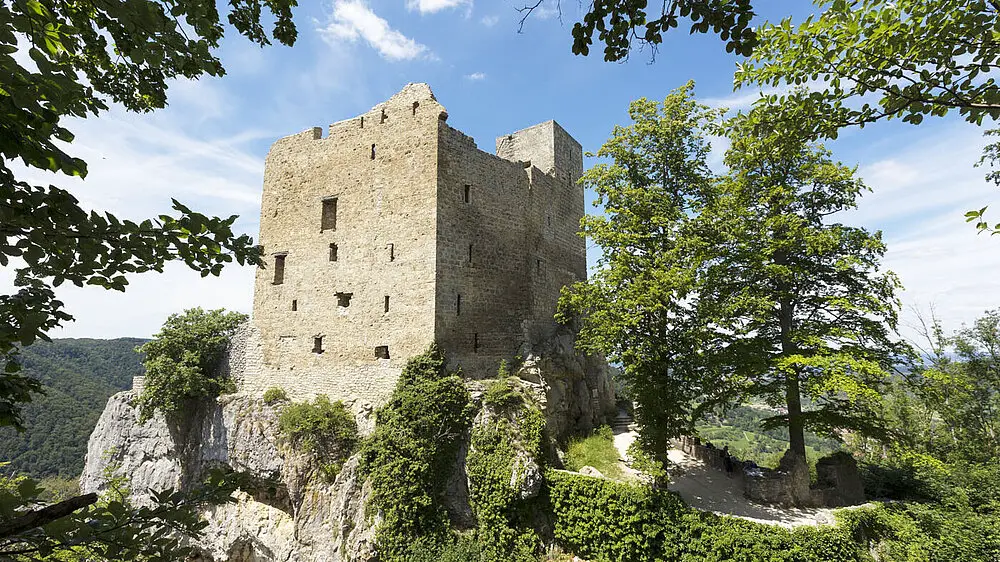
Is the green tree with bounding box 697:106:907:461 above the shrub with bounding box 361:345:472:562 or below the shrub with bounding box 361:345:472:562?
above

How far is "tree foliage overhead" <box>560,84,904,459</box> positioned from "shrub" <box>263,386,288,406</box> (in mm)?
10385

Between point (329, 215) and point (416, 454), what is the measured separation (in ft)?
31.3

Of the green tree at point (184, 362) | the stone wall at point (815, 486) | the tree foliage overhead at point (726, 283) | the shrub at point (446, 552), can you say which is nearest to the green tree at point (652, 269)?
the tree foliage overhead at point (726, 283)

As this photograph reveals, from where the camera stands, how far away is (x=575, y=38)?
3.70 m

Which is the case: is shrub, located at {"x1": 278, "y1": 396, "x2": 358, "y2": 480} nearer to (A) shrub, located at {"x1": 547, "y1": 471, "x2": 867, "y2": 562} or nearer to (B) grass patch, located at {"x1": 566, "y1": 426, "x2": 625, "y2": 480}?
(A) shrub, located at {"x1": 547, "y1": 471, "x2": 867, "y2": 562}

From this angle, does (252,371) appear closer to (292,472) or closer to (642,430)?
(292,472)

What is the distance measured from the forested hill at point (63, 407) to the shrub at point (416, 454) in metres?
41.0

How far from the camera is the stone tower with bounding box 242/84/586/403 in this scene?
581 inches

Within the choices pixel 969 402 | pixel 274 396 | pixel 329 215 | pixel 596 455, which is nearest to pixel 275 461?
pixel 274 396

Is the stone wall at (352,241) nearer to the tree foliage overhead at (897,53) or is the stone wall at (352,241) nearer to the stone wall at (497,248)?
→ the stone wall at (497,248)

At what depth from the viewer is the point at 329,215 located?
17.1 metres

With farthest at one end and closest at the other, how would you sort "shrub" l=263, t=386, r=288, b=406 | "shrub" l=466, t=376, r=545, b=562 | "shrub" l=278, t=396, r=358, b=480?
"shrub" l=263, t=386, r=288, b=406 → "shrub" l=278, t=396, r=358, b=480 → "shrub" l=466, t=376, r=545, b=562

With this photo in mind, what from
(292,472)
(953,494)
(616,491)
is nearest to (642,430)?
(616,491)

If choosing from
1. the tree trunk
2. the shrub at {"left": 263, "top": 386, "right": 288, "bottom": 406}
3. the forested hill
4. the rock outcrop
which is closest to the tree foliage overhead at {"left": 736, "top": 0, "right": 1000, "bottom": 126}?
the tree trunk
